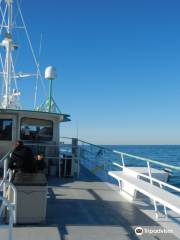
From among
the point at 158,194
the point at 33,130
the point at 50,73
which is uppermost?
the point at 50,73

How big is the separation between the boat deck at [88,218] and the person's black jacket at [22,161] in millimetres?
858

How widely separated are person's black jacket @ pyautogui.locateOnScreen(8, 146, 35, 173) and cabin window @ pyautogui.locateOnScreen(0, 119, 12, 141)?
13.5 ft

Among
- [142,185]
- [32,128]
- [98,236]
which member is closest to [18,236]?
[98,236]

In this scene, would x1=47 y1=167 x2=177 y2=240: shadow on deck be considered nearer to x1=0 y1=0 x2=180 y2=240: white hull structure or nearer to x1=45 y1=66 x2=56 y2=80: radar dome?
x1=0 y1=0 x2=180 y2=240: white hull structure

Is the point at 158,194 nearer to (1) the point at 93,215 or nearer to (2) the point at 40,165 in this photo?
(1) the point at 93,215

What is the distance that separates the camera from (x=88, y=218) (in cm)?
661

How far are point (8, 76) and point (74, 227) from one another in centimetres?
819

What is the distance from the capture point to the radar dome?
1419 cm

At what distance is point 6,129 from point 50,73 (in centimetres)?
325

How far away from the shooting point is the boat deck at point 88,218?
5.60 metres

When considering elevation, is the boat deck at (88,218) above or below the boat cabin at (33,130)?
below

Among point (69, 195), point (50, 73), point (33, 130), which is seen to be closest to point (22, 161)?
point (69, 195)

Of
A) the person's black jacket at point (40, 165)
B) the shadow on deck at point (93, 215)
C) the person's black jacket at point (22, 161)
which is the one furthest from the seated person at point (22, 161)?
the person's black jacket at point (40, 165)

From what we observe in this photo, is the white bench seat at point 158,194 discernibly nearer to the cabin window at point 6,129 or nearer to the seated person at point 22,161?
the seated person at point 22,161
